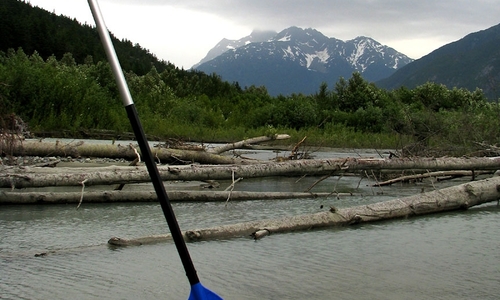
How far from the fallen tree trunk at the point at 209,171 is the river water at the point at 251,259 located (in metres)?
0.48

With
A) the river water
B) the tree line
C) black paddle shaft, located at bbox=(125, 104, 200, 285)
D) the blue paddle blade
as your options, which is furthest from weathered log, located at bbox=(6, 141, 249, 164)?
black paddle shaft, located at bbox=(125, 104, 200, 285)

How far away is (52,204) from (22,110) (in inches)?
929

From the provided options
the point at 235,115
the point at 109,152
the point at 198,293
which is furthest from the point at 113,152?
the point at 235,115

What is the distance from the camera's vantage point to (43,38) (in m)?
104

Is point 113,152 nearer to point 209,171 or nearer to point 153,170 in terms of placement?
point 209,171

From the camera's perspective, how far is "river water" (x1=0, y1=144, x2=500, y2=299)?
18.1 ft

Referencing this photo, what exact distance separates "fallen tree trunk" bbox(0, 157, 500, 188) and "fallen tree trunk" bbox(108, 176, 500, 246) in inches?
71.8

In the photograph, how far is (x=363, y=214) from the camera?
333 inches

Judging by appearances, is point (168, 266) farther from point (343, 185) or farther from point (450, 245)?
point (343, 185)

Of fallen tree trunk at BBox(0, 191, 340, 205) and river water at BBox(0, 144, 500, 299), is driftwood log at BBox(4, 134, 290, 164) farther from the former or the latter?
river water at BBox(0, 144, 500, 299)

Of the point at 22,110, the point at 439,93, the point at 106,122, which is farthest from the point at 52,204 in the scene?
the point at 439,93

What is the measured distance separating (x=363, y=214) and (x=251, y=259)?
2.42 meters

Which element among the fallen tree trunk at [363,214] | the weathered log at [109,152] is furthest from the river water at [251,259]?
the weathered log at [109,152]

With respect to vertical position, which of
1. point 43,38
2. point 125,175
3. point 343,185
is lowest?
point 343,185
